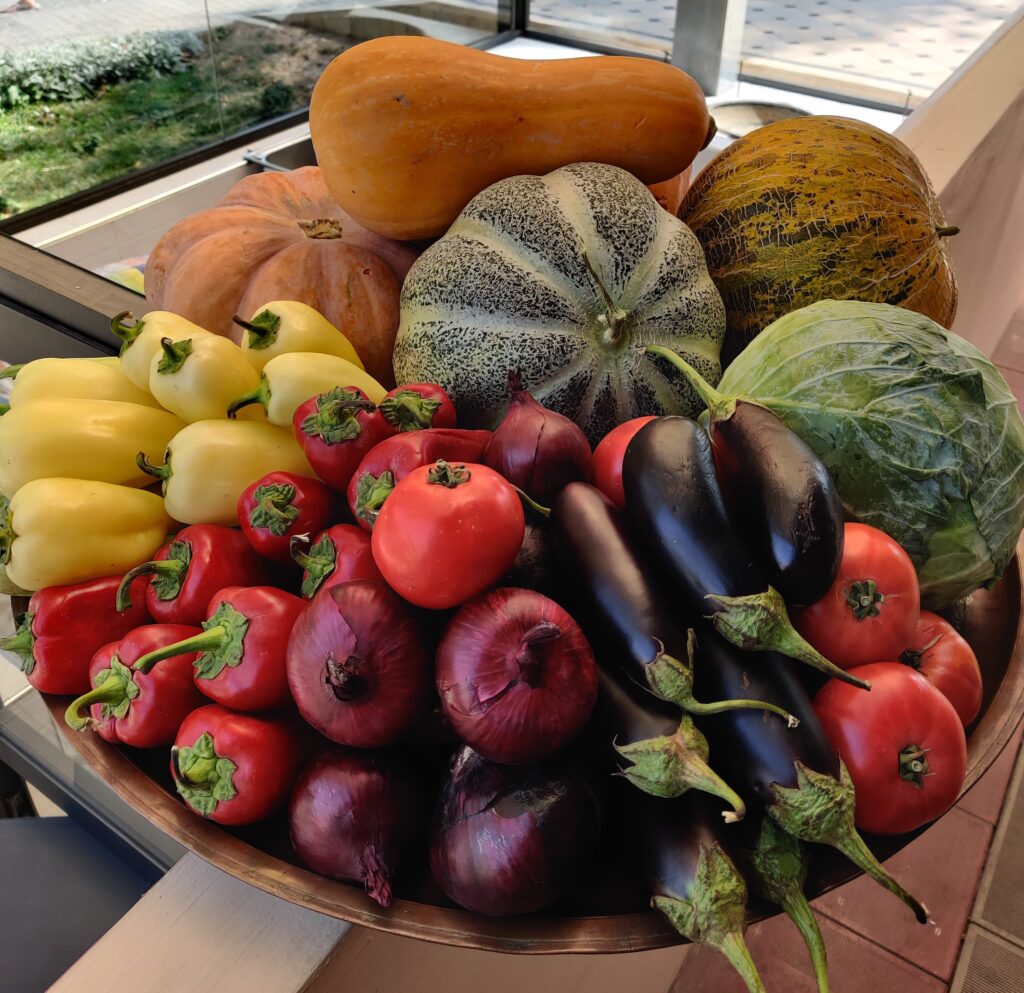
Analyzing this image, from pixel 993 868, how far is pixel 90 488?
151cm

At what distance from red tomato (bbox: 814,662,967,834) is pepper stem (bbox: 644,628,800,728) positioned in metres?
0.07

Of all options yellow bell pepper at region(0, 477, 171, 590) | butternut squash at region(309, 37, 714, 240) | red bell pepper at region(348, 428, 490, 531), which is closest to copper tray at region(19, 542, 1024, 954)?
yellow bell pepper at region(0, 477, 171, 590)

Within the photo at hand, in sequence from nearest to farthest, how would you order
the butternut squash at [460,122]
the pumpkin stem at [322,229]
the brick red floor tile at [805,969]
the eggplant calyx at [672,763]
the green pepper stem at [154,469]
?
the eggplant calyx at [672,763] < the green pepper stem at [154,469] < the butternut squash at [460,122] < the pumpkin stem at [322,229] < the brick red floor tile at [805,969]

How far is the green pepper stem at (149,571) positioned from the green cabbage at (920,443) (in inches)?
20.0

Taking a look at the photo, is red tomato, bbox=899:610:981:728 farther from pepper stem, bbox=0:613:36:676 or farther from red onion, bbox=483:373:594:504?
pepper stem, bbox=0:613:36:676

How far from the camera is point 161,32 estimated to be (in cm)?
206

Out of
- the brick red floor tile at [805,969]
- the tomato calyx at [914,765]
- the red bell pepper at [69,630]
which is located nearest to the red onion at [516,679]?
the tomato calyx at [914,765]

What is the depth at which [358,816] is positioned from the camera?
0.52m

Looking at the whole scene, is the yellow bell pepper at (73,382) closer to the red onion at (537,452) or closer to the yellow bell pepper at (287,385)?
the yellow bell pepper at (287,385)

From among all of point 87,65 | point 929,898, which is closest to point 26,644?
point 929,898

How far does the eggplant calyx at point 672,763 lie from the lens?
1.56 ft

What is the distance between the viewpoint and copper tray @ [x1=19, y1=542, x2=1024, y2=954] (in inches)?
20.0

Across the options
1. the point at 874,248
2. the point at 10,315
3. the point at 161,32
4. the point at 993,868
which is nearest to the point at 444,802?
the point at 874,248

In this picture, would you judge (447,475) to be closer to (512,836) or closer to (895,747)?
(512,836)
